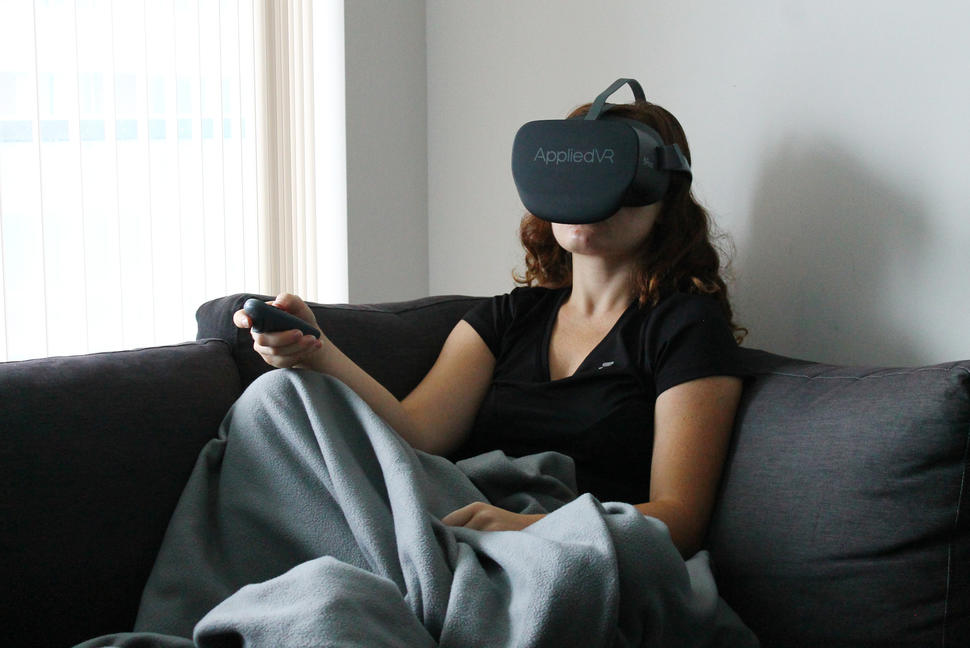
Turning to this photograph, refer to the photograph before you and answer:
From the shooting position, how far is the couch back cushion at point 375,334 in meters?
1.49

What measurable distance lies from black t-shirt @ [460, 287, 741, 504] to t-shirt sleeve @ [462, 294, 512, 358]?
0.10 metres

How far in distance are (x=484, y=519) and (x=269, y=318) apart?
1.17 feet

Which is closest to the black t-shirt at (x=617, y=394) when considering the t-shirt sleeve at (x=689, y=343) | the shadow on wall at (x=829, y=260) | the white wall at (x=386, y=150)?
the t-shirt sleeve at (x=689, y=343)

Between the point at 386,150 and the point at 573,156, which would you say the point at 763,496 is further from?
the point at 386,150

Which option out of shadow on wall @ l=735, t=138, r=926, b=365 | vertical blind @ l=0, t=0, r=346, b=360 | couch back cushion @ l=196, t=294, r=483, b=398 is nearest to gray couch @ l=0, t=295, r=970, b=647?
couch back cushion @ l=196, t=294, r=483, b=398

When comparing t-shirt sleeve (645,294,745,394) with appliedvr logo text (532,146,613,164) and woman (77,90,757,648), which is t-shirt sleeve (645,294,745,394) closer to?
woman (77,90,757,648)

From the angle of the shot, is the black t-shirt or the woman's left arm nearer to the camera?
the woman's left arm

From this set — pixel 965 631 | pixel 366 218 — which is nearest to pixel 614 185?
pixel 965 631

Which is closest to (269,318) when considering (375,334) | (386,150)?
(375,334)

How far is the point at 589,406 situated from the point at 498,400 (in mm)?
170

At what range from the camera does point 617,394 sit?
1415 millimetres

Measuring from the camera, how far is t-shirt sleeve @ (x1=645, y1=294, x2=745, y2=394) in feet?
4.41

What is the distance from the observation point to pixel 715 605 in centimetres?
112

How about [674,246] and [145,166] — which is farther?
[145,166]
